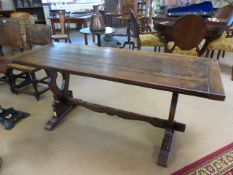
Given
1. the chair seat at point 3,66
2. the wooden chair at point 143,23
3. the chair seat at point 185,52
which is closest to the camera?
the chair seat at point 3,66

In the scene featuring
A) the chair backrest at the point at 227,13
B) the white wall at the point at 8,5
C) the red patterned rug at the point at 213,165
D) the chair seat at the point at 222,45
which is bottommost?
the red patterned rug at the point at 213,165

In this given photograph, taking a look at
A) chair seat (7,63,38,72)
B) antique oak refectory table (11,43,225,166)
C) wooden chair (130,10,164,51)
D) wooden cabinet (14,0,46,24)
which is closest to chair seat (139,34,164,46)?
wooden chair (130,10,164,51)

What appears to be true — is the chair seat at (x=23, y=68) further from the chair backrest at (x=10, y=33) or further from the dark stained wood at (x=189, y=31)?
the dark stained wood at (x=189, y=31)

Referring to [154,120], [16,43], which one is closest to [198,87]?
[154,120]

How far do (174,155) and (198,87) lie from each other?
77 cm

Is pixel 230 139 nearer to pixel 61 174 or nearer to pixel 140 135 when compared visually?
pixel 140 135

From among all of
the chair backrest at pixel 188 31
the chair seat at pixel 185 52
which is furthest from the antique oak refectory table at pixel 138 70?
the chair seat at pixel 185 52

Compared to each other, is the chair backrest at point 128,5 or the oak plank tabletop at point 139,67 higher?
the chair backrest at point 128,5

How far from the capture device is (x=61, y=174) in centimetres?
150

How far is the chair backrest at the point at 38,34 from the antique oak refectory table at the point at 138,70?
0.56 m

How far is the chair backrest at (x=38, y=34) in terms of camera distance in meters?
2.52

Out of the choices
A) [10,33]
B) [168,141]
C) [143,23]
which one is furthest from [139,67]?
[143,23]

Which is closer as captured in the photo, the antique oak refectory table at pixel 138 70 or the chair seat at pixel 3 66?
the antique oak refectory table at pixel 138 70

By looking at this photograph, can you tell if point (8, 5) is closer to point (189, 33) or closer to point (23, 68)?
point (23, 68)
